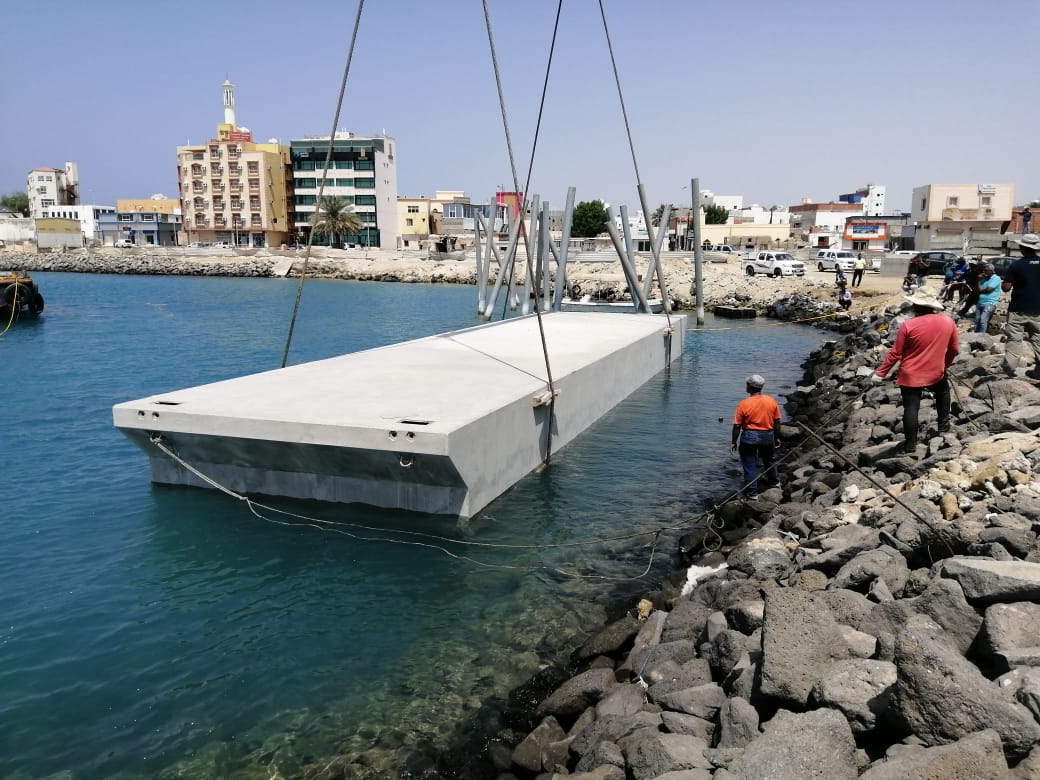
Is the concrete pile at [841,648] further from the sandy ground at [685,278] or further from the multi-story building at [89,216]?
the multi-story building at [89,216]

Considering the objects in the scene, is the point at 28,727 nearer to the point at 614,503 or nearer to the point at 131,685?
the point at 131,685

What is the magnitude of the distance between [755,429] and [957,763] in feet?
21.0

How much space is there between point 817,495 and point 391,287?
62.6m

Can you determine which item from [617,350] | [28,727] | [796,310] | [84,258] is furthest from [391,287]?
[28,727]

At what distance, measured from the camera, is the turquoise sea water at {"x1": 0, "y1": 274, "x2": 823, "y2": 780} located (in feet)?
19.2

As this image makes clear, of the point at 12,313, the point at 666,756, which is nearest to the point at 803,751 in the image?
the point at 666,756

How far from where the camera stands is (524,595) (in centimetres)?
816

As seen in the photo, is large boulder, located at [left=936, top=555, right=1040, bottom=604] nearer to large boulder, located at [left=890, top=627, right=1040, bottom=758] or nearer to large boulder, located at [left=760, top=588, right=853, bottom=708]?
large boulder, located at [left=760, top=588, right=853, bottom=708]

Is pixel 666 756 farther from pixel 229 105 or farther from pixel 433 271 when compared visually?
pixel 229 105

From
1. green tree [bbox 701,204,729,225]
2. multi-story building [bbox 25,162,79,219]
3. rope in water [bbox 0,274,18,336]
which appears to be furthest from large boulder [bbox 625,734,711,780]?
multi-story building [bbox 25,162,79,219]

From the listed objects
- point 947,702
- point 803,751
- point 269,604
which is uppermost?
point 947,702

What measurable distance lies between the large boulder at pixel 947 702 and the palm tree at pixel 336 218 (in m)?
89.2

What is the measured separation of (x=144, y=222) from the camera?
10912 centimetres

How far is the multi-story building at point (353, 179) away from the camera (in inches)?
3597
